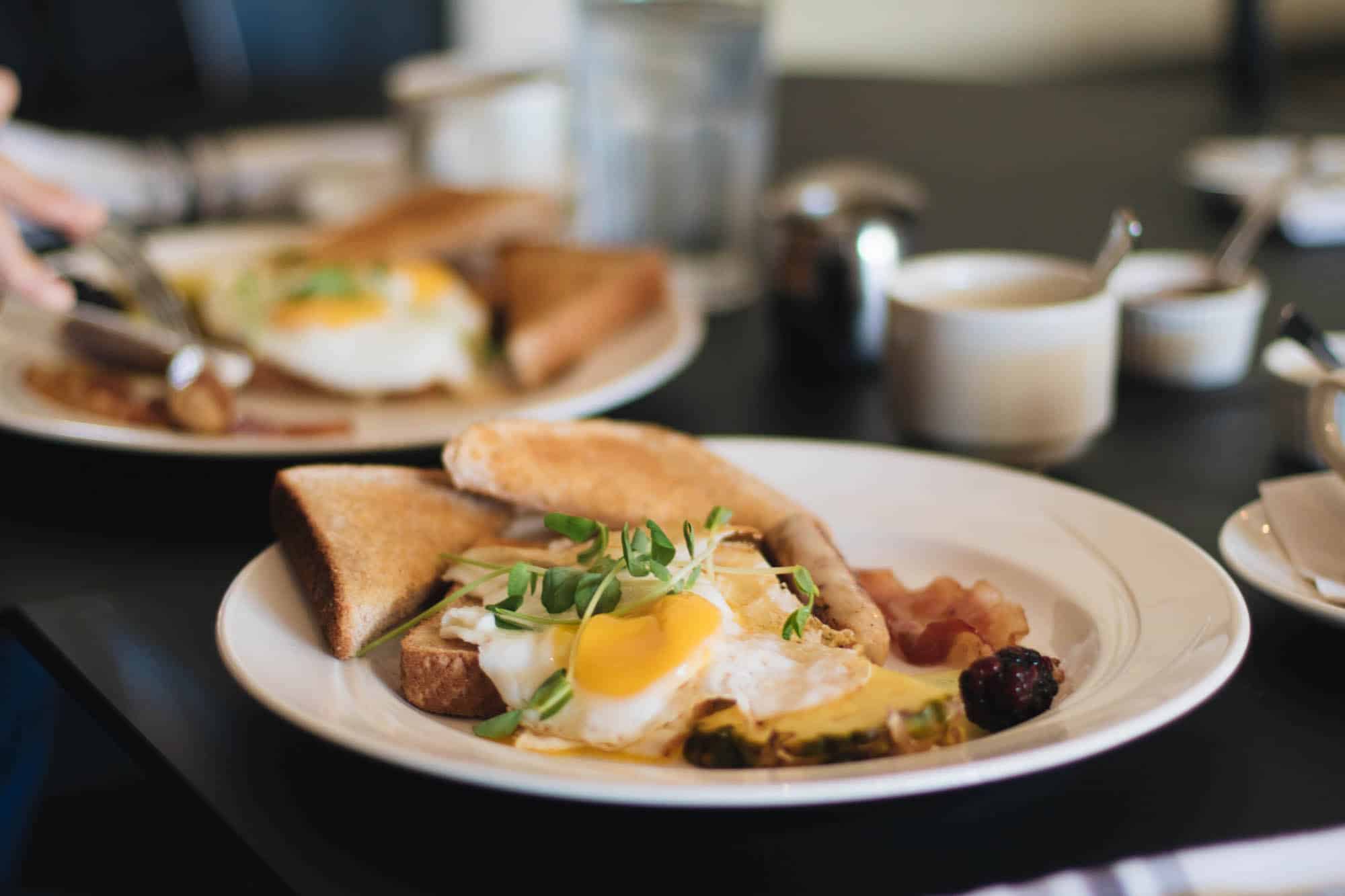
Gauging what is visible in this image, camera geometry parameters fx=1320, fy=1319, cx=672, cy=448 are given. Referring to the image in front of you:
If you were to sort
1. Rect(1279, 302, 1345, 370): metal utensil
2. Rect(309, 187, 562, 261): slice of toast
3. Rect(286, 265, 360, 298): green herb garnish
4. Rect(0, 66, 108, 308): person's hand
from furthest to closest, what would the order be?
1. Rect(309, 187, 562, 261): slice of toast
2. Rect(286, 265, 360, 298): green herb garnish
3. Rect(0, 66, 108, 308): person's hand
4. Rect(1279, 302, 1345, 370): metal utensil

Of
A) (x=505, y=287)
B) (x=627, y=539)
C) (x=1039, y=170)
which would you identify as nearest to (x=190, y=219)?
(x=505, y=287)

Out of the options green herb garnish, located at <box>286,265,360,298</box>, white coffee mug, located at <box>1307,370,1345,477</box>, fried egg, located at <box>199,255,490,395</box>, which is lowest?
fried egg, located at <box>199,255,490,395</box>

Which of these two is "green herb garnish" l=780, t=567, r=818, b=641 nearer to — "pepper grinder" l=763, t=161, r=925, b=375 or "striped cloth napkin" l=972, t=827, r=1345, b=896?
"striped cloth napkin" l=972, t=827, r=1345, b=896

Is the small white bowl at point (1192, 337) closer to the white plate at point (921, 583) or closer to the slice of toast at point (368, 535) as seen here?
the white plate at point (921, 583)

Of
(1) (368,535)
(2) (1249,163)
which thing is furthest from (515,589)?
(2) (1249,163)

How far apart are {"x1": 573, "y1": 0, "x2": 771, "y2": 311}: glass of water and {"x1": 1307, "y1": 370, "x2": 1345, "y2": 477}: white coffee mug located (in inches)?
55.4

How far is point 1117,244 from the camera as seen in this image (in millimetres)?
1672

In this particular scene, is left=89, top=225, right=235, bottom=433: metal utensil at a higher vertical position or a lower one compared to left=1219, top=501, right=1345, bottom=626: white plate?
lower

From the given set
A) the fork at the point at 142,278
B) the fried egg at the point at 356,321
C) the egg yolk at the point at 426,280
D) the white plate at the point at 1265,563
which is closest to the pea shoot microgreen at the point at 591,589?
the white plate at the point at 1265,563

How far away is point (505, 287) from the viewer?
2.54 metres

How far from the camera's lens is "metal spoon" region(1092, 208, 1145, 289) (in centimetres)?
165

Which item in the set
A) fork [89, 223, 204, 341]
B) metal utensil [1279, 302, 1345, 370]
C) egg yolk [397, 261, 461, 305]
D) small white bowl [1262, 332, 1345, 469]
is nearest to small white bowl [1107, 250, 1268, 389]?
small white bowl [1262, 332, 1345, 469]

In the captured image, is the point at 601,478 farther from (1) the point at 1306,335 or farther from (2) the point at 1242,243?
(2) the point at 1242,243

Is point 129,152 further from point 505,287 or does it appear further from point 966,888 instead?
point 966,888
